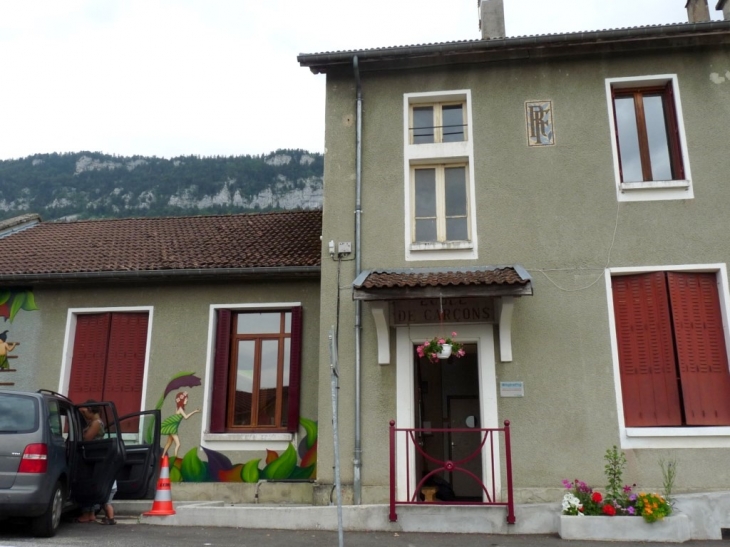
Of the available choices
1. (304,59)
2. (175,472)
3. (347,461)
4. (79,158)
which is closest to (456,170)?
(304,59)

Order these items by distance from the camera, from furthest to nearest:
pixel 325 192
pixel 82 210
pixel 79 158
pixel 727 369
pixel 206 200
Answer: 1. pixel 79 158
2. pixel 206 200
3. pixel 82 210
4. pixel 325 192
5. pixel 727 369

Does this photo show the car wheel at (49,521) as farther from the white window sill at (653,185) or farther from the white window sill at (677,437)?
the white window sill at (653,185)

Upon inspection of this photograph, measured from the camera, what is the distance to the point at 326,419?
968 centimetres

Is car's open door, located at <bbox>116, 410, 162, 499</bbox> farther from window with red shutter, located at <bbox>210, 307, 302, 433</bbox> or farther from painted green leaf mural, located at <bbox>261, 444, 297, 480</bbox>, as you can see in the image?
painted green leaf mural, located at <bbox>261, 444, 297, 480</bbox>

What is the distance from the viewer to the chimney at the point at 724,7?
440 inches

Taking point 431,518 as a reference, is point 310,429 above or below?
above

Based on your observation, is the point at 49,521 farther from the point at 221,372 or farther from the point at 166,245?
the point at 166,245

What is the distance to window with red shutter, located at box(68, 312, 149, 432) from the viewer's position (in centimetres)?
1157

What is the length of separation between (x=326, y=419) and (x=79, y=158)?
72982 millimetres

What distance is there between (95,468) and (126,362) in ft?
11.0

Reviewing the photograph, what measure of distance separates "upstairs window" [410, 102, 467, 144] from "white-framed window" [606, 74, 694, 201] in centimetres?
235

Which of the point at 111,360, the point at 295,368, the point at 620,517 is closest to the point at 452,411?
the point at 295,368

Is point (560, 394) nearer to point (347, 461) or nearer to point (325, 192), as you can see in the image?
point (347, 461)

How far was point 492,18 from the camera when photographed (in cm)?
1209
